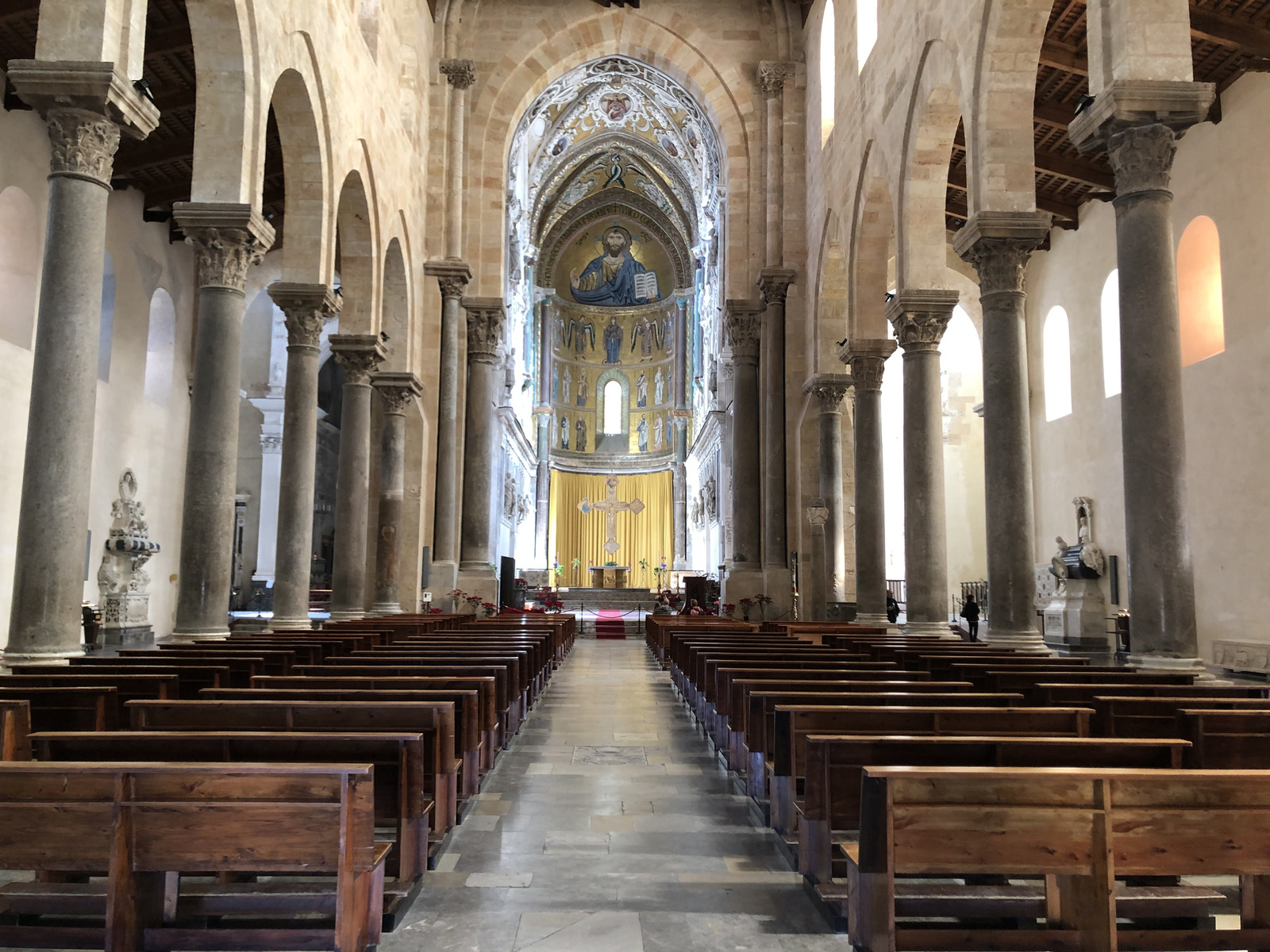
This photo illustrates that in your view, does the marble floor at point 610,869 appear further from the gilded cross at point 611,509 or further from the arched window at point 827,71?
the gilded cross at point 611,509

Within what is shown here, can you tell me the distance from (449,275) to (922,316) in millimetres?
11269

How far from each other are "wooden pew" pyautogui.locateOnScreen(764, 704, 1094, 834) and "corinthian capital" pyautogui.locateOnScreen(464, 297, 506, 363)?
1872 centimetres

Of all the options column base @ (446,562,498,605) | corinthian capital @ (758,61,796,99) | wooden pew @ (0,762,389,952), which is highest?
corinthian capital @ (758,61,796,99)

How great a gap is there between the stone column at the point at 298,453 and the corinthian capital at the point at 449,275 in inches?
288

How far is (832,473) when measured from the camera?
66.8 feet

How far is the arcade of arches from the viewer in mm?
8562

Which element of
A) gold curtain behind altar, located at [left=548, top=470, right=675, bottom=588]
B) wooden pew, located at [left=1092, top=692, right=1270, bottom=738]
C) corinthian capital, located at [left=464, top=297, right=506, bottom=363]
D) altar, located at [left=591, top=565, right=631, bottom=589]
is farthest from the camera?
gold curtain behind altar, located at [left=548, top=470, right=675, bottom=588]

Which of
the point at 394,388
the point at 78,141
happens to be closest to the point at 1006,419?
the point at 78,141

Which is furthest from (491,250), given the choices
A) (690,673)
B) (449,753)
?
(449,753)

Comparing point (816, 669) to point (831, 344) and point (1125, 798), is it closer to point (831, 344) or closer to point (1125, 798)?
point (1125, 798)

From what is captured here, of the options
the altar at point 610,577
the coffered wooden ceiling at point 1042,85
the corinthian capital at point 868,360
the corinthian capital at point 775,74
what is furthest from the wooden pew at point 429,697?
the altar at point 610,577

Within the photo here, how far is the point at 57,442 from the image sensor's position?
25.5 feet

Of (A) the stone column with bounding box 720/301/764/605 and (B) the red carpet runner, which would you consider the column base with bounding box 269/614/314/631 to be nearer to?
(A) the stone column with bounding box 720/301/764/605

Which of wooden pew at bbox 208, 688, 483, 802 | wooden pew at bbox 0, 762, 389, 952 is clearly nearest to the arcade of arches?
wooden pew at bbox 208, 688, 483, 802
